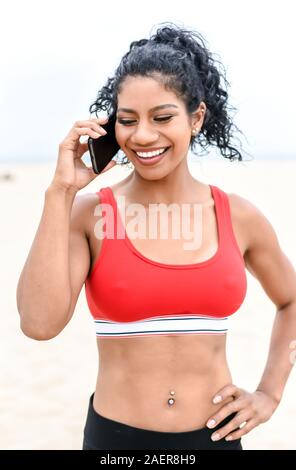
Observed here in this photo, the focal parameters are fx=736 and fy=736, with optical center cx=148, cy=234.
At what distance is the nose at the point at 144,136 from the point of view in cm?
254

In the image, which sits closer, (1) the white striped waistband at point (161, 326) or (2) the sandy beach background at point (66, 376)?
(1) the white striped waistband at point (161, 326)

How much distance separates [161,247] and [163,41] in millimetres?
794

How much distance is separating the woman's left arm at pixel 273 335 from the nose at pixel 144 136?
0.55m

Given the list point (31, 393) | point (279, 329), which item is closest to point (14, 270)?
point (31, 393)

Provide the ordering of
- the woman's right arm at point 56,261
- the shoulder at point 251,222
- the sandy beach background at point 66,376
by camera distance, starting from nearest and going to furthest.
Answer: the woman's right arm at point 56,261
the shoulder at point 251,222
the sandy beach background at point 66,376

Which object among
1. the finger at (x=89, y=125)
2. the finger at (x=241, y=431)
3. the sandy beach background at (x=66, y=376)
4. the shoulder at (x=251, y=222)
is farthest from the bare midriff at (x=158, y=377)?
the sandy beach background at (x=66, y=376)

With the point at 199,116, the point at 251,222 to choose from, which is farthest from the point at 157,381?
the point at 199,116

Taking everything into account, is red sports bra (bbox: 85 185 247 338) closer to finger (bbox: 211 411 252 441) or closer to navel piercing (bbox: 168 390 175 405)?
navel piercing (bbox: 168 390 175 405)

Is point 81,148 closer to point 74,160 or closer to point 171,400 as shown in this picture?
point 74,160

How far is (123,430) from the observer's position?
2.64 meters

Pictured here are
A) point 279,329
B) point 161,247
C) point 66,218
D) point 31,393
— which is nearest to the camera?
point 66,218

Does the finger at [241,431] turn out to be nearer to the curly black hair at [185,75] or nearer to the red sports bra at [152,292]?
the red sports bra at [152,292]

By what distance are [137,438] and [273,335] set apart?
36.1 inches

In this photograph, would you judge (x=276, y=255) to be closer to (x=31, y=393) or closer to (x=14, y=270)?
(x=31, y=393)
